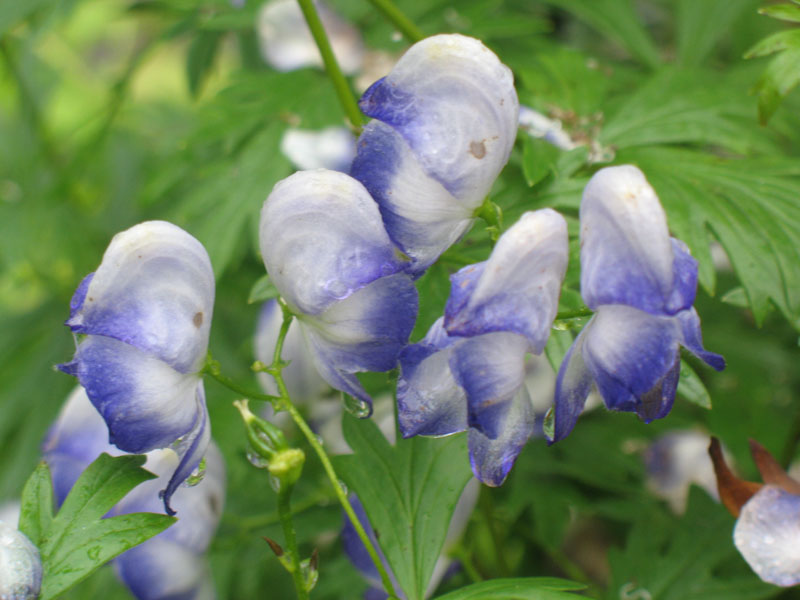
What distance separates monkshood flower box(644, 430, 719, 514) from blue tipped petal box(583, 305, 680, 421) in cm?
69

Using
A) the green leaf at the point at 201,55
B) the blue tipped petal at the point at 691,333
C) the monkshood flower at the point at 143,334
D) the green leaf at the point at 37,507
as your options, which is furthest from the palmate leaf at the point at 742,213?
the green leaf at the point at 201,55

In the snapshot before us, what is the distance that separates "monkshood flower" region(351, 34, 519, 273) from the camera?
1.84 ft

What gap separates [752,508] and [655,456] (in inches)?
19.8

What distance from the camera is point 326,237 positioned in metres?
0.56

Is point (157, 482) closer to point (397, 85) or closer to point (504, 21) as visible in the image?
point (397, 85)

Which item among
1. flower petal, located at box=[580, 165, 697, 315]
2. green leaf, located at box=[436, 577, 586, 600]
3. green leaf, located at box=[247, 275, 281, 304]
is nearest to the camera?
flower petal, located at box=[580, 165, 697, 315]

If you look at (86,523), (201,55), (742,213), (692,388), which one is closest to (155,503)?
(86,523)

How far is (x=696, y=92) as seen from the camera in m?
0.94

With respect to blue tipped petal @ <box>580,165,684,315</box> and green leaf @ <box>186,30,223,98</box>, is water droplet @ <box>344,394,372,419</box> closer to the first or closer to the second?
blue tipped petal @ <box>580,165,684,315</box>

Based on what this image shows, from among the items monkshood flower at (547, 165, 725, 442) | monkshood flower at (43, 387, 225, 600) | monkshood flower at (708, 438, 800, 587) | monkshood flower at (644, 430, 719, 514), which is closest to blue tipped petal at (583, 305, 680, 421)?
monkshood flower at (547, 165, 725, 442)

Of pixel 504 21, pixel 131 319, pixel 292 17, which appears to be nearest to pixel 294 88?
pixel 292 17

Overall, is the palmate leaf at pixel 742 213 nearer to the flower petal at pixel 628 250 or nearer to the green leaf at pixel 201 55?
the flower petal at pixel 628 250

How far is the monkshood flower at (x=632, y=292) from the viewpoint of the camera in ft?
1.60

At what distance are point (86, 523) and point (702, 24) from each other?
1.02m
